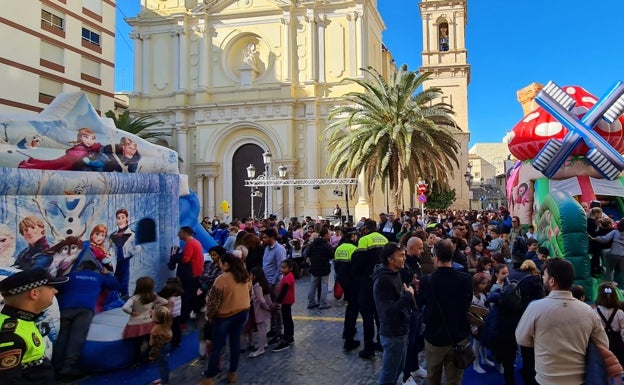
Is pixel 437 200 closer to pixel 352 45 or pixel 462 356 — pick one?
pixel 352 45

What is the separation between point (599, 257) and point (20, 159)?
401 inches

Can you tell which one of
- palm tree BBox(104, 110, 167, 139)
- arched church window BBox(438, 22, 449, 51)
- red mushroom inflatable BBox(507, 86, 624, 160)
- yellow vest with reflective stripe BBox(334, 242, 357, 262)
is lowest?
yellow vest with reflective stripe BBox(334, 242, 357, 262)

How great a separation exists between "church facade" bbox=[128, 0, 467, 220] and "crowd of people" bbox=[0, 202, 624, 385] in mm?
19937

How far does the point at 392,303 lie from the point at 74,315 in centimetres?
411

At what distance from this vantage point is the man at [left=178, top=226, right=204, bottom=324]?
789 centimetres

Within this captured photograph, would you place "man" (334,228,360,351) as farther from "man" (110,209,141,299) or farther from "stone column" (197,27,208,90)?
"stone column" (197,27,208,90)

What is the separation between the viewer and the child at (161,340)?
550cm

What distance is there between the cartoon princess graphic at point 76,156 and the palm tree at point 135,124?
741 inches

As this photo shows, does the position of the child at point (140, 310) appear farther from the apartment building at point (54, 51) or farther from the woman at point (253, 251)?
the apartment building at point (54, 51)

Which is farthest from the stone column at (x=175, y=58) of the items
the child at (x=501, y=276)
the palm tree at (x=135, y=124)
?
the child at (x=501, y=276)

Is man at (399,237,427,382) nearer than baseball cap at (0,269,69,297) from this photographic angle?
No

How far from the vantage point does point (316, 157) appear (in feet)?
94.1

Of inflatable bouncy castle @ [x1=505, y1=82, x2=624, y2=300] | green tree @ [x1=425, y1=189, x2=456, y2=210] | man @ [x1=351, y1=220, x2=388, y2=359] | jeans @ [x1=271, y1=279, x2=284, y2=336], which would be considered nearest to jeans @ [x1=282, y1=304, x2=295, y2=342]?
jeans @ [x1=271, y1=279, x2=284, y2=336]

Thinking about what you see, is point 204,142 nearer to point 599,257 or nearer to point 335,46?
point 335,46
